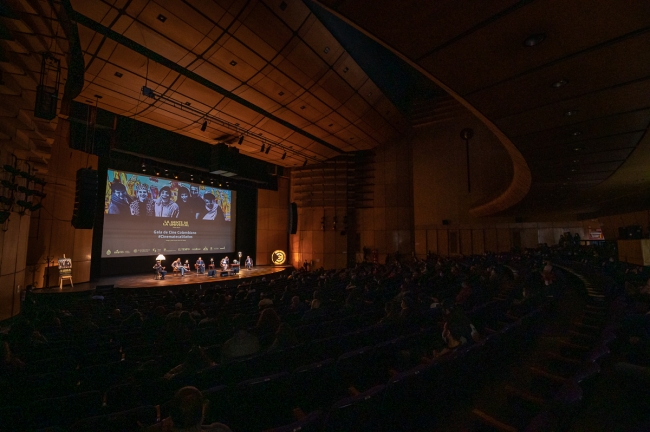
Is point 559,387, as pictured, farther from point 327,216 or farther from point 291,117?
point 327,216

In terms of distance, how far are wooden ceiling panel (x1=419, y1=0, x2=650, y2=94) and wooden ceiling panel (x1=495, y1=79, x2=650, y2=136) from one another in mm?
1437

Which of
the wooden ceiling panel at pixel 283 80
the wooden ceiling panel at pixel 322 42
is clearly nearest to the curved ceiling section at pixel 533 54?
the wooden ceiling panel at pixel 322 42

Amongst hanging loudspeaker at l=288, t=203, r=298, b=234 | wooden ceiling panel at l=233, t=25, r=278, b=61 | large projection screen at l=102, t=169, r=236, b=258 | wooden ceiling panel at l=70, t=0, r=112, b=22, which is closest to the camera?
wooden ceiling panel at l=70, t=0, r=112, b=22

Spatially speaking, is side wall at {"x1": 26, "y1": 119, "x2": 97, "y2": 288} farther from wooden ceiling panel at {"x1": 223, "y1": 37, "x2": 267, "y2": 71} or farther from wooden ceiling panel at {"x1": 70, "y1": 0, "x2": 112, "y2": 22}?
wooden ceiling panel at {"x1": 223, "y1": 37, "x2": 267, "y2": 71}

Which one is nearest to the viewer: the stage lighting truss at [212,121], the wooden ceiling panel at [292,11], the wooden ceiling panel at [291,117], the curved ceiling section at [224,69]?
the curved ceiling section at [224,69]

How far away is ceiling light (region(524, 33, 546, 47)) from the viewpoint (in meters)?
2.91

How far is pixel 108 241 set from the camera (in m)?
15.0

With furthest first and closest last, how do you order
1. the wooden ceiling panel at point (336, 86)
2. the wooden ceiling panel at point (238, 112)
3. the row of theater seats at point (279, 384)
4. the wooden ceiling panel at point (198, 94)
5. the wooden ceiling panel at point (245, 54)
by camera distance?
1. the wooden ceiling panel at point (238, 112)
2. the wooden ceiling panel at point (336, 86)
3. the wooden ceiling panel at point (198, 94)
4. the wooden ceiling panel at point (245, 54)
5. the row of theater seats at point (279, 384)

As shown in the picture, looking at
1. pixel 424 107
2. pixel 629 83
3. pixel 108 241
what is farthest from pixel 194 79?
pixel 424 107

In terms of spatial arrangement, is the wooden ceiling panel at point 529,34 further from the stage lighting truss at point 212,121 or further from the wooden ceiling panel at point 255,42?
the stage lighting truss at point 212,121

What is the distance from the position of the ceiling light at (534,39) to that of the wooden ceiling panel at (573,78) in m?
0.63

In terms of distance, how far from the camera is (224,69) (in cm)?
999

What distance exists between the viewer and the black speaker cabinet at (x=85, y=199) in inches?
404

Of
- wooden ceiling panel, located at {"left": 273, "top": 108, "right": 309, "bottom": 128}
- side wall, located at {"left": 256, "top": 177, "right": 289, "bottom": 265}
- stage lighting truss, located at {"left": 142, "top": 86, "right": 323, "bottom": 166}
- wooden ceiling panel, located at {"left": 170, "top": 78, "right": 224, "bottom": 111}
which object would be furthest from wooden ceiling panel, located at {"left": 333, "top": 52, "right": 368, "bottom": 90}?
side wall, located at {"left": 256, "top": 177, "right": 289, "bottom": 265}
